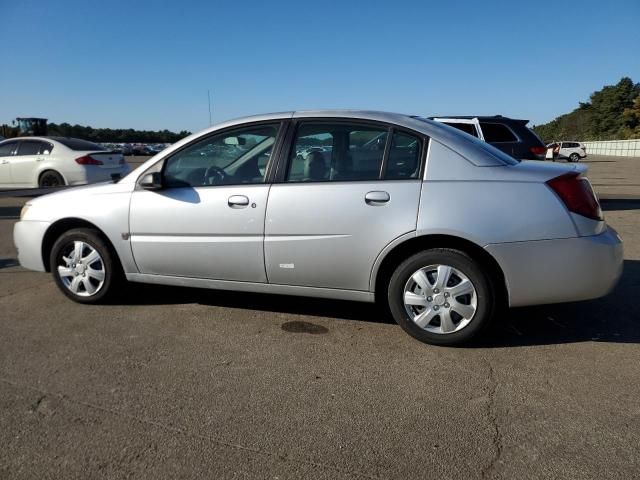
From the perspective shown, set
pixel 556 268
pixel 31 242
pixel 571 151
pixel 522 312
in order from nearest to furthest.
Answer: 1. pixel 556 268
2. pixel 522 312
3. pixel 31 242
4. pixel 571 151

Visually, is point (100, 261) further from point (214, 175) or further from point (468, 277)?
point (468, 277)

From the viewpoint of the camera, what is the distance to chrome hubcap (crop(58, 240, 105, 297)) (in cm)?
437

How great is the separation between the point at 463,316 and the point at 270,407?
4.77ft

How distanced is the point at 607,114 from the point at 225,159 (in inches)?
3915

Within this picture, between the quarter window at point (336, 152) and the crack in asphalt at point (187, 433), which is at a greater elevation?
the quarter window at point (336, 152)

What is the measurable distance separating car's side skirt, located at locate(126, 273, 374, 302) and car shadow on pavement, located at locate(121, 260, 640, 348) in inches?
15.9

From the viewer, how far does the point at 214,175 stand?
13.4ft

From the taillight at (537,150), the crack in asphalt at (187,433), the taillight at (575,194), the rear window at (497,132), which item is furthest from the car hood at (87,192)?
the taillight at (537,150)

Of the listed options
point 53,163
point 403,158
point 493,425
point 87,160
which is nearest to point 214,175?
point 403,158

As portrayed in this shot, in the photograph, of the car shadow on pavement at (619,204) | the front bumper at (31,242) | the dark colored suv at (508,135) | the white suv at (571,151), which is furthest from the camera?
the white suv at (571,151)

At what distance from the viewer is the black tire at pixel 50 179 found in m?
11.8

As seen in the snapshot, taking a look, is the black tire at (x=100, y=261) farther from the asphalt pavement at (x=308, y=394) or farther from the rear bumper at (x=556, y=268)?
the rear bumper at (x=556, y=268)

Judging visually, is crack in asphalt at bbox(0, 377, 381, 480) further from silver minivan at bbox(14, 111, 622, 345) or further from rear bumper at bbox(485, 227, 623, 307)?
rear bumper at bbox(485, 227, 623, 307)

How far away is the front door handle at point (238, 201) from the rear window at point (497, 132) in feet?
23.4
